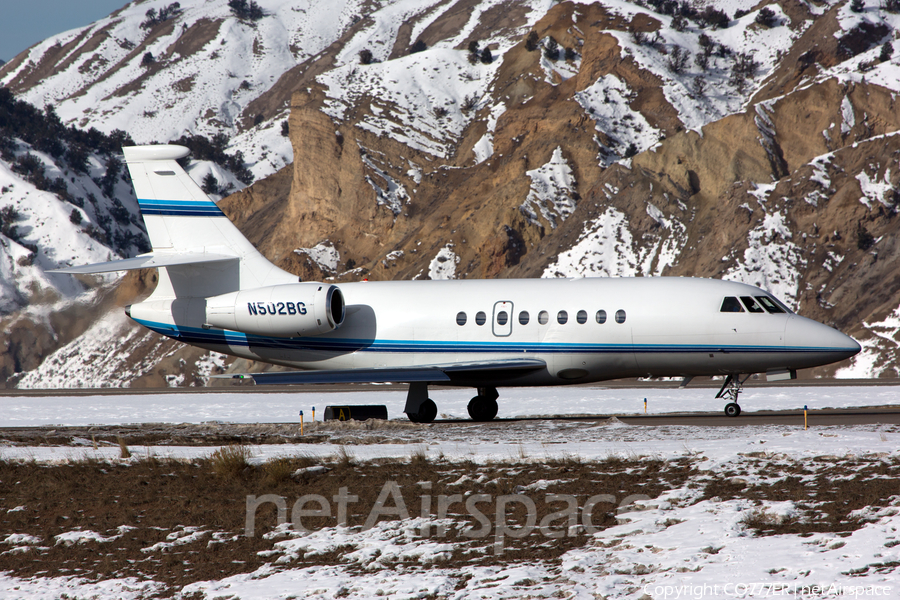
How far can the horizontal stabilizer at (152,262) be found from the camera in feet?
74.1

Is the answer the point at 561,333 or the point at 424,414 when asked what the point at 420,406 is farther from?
the point at 561,333

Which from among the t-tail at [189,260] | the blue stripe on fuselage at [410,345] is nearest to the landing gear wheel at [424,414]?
the blue stripe on fuselage at [410,345]

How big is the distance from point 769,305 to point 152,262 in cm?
1624

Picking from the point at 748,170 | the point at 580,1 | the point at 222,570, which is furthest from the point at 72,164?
the point at 222,570

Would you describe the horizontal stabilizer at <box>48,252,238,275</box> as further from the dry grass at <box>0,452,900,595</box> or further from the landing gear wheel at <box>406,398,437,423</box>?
the dry grass at <box>0,452,900,595</box>

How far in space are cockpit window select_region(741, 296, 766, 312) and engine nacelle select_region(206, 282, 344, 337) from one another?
34.2ft

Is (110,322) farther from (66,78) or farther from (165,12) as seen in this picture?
(165,12)

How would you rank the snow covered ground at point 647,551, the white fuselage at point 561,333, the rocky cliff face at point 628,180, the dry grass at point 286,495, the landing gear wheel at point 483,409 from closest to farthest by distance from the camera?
the snow covered ground at point 647,551
the dry grass at point 286,495
the white fuselage at point 561,333
the landing gear wheel at point 483,409
the rocky cliff face at point 628,180

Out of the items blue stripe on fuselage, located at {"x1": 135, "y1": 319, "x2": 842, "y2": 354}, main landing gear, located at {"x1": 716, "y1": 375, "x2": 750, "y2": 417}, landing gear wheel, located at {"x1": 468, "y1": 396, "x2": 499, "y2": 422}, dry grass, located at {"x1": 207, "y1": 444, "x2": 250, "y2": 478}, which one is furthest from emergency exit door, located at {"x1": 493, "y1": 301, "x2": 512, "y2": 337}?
dry grass, located at {"x1": 207, "y1": 444, "x2": 250, "y2": 478}

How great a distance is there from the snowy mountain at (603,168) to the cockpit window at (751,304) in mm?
29472

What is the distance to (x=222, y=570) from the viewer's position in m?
8.95

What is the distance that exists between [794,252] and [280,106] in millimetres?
112832

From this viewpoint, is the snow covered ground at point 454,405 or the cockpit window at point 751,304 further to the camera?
the snow covered ground at point 454,405

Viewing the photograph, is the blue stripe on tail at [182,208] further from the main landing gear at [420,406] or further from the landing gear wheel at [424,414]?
the landing gear wheel at [424,414]
